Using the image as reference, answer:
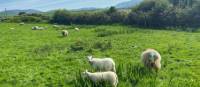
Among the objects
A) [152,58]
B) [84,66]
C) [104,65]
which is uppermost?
[152,58]

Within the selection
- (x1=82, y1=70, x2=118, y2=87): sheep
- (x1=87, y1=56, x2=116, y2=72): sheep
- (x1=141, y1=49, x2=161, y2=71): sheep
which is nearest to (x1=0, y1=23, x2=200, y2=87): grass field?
(x1=82, y1=70, x2=118, y2=87): sheep

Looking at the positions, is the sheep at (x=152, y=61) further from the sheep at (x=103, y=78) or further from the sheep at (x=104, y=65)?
the sheep at (x=103, y=78)

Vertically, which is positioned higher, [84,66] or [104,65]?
[104,65]

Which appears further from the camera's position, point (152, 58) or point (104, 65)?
point (152, 58)

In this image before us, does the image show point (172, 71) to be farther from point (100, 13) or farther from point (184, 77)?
point (100, 13)

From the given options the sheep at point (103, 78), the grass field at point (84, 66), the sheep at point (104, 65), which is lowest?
the grass field at point (84, 66)

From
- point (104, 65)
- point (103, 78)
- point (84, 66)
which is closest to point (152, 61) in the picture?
point (104, 65)

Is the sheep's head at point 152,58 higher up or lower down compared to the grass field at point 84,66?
higher up

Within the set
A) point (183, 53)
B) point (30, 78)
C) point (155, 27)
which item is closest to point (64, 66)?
point (30, 78)

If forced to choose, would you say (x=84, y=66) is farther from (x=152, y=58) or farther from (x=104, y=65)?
(x=152, y=58)

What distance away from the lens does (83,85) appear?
12.1m

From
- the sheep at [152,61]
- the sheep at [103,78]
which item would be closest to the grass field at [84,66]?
the sheep at [103,78]

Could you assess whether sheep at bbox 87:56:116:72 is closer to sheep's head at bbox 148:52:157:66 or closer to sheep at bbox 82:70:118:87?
sheep's head at bbox 148:52:157:66

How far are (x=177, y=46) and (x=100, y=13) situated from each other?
141ft
